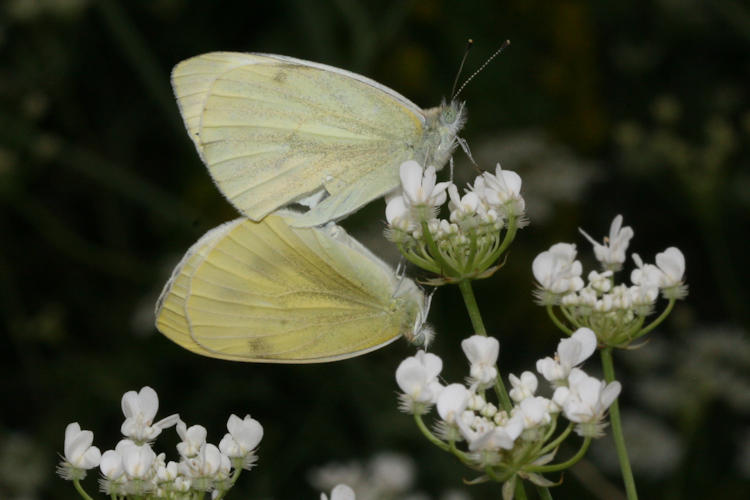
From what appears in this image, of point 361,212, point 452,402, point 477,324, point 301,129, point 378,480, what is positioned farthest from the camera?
point 361,212

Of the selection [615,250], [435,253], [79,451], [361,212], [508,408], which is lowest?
[361,212]

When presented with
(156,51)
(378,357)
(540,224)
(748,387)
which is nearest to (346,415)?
(378,357)

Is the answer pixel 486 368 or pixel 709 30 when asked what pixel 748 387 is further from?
pixel 486 368

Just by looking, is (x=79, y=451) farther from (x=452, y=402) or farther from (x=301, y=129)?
(x=301, y=129)

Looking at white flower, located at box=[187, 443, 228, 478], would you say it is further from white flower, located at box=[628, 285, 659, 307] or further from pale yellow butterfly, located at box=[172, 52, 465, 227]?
white flower, located at box=[628, 285, 659, 307]

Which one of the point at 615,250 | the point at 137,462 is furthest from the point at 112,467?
the point at 615,250

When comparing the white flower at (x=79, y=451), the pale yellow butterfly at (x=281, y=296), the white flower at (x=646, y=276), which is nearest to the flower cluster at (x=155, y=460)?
the white flower at (x=79, y=451)
